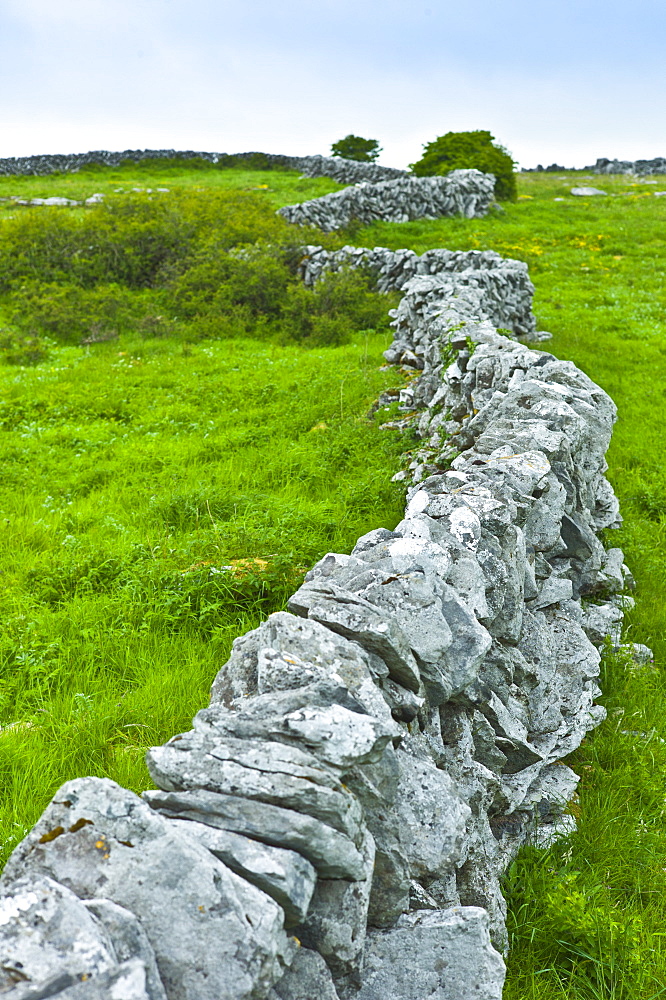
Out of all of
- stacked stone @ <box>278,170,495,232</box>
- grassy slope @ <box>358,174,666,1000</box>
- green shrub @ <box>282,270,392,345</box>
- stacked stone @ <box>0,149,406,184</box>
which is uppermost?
stacked stone @ <box>0,149,406,184</box>

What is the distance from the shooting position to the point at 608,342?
52.4 ft

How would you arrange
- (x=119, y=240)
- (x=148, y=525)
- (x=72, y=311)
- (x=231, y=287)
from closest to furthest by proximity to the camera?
(x=148, y=525), (x=72, y=311), (x=231, y=287), (x=119, y=240)

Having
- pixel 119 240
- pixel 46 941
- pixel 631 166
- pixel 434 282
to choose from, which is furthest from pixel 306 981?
pixel 631 166

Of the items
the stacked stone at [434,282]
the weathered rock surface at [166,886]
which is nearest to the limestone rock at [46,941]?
the weathered rock surface at [166,886]

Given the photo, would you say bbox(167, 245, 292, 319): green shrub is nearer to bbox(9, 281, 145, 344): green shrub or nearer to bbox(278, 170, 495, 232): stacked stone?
bbox(9, 281, 145, 344): green shrub

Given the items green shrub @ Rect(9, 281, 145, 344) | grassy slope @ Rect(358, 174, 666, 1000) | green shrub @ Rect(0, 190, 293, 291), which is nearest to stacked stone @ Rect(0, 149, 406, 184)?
green shrub @ Rect(0, 190, 293, 291)

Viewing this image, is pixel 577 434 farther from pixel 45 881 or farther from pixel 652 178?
pixel 652 178

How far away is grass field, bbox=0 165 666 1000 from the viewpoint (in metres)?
4.14

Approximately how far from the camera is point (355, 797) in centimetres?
274

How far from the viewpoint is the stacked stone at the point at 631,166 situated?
64.6 metres

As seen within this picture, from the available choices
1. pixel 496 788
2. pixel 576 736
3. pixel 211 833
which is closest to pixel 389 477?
pixel 576 736

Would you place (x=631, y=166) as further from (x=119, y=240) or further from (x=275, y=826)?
(x=275, y=826)

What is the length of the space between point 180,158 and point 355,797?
63.3 m

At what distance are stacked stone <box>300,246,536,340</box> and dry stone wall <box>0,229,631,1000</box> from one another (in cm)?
898
